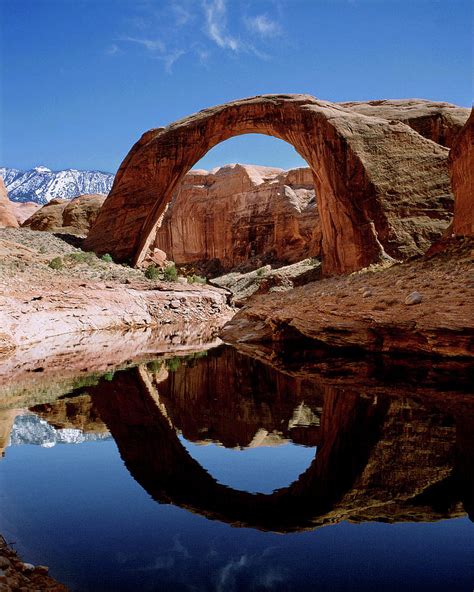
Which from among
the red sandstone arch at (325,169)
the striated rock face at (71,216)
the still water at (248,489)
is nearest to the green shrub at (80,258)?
the red sandstone arch at (325,169)

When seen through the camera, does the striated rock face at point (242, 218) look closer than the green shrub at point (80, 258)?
No

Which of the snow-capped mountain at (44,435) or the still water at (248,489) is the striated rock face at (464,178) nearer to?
the still water at (248,489)

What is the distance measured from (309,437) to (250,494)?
1.54 metres

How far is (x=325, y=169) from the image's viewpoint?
20359mm

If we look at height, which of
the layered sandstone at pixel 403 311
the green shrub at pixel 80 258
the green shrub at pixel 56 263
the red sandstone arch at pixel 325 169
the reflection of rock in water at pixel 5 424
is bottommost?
the reflection of rock in water at pixel 5 424

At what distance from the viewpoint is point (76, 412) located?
244 inches

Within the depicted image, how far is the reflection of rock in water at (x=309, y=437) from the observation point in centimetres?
345

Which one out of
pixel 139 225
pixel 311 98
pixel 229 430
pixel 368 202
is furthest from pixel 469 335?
pixel 139 225

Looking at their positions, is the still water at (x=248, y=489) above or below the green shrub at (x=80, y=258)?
below

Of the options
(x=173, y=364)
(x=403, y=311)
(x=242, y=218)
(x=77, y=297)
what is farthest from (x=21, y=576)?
(x=242, y=218)

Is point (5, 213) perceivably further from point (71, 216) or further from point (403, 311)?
point (403, 311)

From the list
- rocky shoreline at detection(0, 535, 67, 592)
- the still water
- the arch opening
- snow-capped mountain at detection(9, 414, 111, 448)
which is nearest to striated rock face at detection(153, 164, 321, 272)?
the arch opening

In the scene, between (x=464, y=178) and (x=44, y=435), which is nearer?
(x=44, y=435)

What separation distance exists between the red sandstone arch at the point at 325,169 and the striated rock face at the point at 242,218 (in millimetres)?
14200
